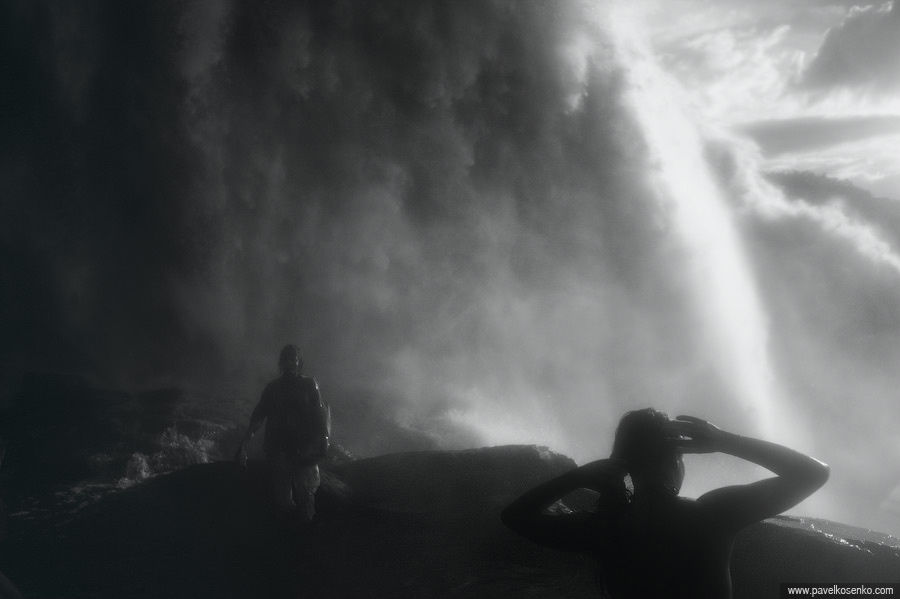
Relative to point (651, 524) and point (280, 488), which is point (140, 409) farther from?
point (651, 524)

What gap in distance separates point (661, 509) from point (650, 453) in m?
0.23

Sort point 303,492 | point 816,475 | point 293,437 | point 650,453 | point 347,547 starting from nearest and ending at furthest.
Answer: point 816,475 → point 650,453 → point 347,547 → point 293,437 → point 303,492

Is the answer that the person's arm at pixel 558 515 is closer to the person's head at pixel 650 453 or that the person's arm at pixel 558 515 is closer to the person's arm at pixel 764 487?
the person's head at pixel 650 453

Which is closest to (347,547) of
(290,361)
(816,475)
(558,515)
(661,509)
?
(290,361)

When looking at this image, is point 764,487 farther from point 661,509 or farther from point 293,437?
point 293,437

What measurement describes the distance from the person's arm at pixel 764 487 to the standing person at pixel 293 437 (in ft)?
27.7

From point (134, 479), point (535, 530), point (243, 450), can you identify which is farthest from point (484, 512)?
point (535, 530)

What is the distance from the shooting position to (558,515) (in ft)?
8.91

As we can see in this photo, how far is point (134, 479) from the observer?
13.8 m

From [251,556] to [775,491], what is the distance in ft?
31.3

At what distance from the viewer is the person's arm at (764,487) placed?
2.61 m

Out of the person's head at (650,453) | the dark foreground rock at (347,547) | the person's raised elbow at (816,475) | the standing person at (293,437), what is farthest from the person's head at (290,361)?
the person's raised elbow at (816,475)

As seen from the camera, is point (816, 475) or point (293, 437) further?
point (293, 437)

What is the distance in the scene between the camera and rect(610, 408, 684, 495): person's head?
9.04ft
